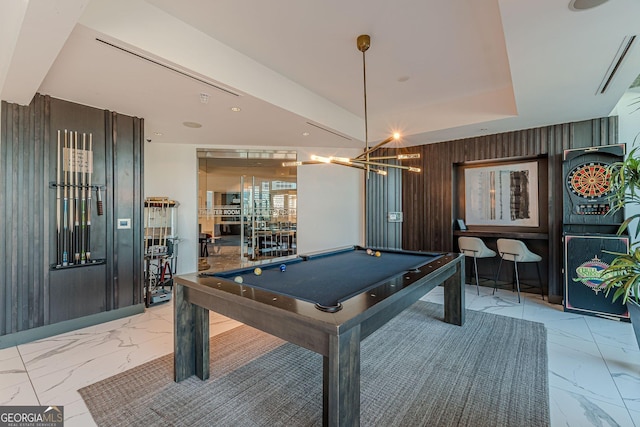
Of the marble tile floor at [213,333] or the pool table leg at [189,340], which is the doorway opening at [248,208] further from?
the pool table leg at [189,340]

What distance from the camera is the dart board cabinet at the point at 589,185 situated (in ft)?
12.0

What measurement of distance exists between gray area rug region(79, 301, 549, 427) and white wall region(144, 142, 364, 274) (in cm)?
308

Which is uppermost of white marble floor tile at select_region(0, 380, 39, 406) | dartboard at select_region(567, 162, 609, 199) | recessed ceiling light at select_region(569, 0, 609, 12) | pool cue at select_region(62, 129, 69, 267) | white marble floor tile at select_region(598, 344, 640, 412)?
recessed ceiling light at select_region(569, 0, 609, 12)

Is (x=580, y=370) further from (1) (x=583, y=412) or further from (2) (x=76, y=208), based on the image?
(2) (x=76, y=208)

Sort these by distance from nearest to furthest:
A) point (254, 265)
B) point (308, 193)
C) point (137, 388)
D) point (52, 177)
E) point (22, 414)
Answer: point (22, 414) < point (137, 388) < point (254, 265) < point (52, 177) < point (308, 193)

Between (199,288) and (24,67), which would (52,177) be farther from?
(199,288)

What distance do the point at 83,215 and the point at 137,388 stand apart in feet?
7.29

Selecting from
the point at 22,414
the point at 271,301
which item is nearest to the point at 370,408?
the point at 271,301

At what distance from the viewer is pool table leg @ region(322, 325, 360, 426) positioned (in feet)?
4.33

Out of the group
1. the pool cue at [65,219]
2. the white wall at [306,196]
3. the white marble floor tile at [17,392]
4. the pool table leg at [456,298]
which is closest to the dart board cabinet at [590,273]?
the pool table leg at [456,298]

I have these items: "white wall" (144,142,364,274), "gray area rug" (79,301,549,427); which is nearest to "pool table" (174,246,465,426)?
"gray area rug" (79,301,549,427)

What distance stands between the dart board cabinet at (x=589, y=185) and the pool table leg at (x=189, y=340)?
4715mm

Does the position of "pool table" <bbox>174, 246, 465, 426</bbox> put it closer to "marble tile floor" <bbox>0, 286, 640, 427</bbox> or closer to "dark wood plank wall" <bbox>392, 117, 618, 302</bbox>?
"marble tile floor" <bbox>0, 286, 640, 427</bbox>

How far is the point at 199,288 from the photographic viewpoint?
77.4 inches
